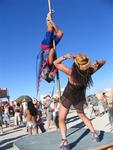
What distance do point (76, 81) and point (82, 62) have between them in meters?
0.32

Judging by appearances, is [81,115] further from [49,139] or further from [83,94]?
[49,139]

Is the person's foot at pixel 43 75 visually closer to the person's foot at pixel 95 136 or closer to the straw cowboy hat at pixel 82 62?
the straw cowboy hat at pixel 82 62

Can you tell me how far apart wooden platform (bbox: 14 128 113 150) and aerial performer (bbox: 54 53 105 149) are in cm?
16

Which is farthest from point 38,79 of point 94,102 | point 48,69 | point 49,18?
point 94,102

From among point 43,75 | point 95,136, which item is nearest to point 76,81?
point 95,136

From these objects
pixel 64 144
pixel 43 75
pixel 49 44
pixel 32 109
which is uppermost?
pixel 49 44

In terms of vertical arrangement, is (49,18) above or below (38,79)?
above

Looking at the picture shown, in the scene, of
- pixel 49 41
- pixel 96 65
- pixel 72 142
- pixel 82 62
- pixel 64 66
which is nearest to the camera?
pixel 82 62

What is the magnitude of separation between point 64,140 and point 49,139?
0.74 m

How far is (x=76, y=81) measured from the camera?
5.59m

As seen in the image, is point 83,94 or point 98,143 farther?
point 83,94

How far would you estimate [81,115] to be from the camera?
5945 millimetres

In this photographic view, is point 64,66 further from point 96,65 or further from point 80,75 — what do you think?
point 96,65

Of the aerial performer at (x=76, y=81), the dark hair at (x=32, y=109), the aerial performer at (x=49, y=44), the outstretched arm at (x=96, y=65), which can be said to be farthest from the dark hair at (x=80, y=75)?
the dark hair at (x=32, y=109)
